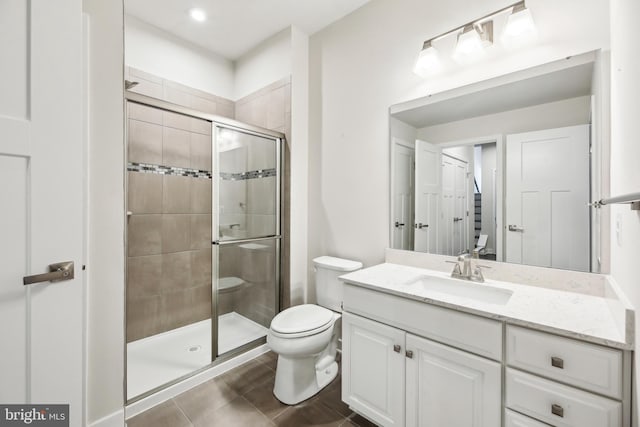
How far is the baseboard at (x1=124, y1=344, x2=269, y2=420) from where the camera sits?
1.61m

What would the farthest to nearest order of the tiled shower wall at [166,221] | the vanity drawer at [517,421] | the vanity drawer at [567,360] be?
the tiled shower wall at [166,221] < the vanity drawer at [517,421] < the vanity drawer at [567,360]

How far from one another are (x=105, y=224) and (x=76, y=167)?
48cm

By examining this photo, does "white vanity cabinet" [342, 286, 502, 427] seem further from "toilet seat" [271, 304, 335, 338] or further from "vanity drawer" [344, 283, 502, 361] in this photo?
"toilet seat" [271, 304, 335, 338]

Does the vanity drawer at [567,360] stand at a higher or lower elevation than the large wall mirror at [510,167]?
lower

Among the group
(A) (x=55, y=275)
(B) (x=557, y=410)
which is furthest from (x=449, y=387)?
(A) (x=55, y=275)

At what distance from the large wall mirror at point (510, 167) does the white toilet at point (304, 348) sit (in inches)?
27.7

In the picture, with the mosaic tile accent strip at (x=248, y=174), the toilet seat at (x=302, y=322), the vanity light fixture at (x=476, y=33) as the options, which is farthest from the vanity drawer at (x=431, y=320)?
the vanity light fixture at (x=476, y=33)

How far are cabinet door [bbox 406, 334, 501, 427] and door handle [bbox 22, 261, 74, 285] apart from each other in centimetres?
142

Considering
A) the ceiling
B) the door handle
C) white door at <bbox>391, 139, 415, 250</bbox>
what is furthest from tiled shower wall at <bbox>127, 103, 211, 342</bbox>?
white door at <bbox>391, 139, 415, 250</bbox>

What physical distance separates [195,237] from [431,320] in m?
2.21

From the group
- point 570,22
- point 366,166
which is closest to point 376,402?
point 366,166

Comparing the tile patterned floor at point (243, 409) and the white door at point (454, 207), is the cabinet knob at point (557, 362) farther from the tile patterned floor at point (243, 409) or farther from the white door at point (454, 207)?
the tile patterned floor at point (243, 409)

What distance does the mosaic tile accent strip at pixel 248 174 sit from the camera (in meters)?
2.12

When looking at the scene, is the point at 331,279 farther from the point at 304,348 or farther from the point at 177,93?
the point at 177,93
